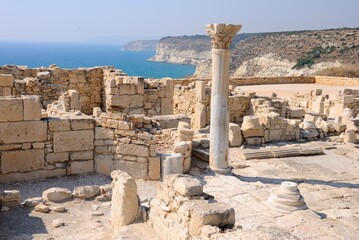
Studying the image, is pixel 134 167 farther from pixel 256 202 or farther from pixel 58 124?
pixel 256 202

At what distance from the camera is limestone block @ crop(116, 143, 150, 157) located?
32.0ft

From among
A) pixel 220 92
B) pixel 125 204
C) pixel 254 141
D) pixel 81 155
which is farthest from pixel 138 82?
pixel 125 204

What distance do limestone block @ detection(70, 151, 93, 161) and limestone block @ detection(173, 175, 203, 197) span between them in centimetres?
425

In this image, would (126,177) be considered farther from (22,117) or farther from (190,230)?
(22,117)

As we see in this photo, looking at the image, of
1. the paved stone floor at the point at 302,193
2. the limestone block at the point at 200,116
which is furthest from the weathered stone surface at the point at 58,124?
the limestone block at the point at 200,116

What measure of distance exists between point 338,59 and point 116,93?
44597mm

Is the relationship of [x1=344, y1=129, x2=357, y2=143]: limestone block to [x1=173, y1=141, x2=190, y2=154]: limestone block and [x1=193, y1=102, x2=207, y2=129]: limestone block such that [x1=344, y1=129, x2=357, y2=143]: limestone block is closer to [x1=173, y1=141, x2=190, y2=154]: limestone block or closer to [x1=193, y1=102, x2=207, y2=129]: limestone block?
[x1=193, y1=102, x2=207, y2=129]: limestone block

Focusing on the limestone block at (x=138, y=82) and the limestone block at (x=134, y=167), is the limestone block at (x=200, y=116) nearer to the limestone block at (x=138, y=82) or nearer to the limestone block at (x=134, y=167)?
the limestone block at (x=138, y=82)

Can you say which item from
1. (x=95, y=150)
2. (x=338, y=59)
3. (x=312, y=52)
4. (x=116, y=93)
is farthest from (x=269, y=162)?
(x=312, y=52)

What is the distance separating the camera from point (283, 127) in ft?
45.8

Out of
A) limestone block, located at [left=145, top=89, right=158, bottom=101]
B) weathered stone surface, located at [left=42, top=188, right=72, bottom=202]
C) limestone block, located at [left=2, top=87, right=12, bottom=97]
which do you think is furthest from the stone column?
limestone block, located at [left=2, top=87, right=12, bottom=97]

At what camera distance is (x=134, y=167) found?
983 cm

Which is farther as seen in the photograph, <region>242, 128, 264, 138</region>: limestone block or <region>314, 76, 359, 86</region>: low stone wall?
<region>314, 76, 359, 86</region>: low stone wall

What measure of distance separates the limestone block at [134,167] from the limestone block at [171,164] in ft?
1.37
